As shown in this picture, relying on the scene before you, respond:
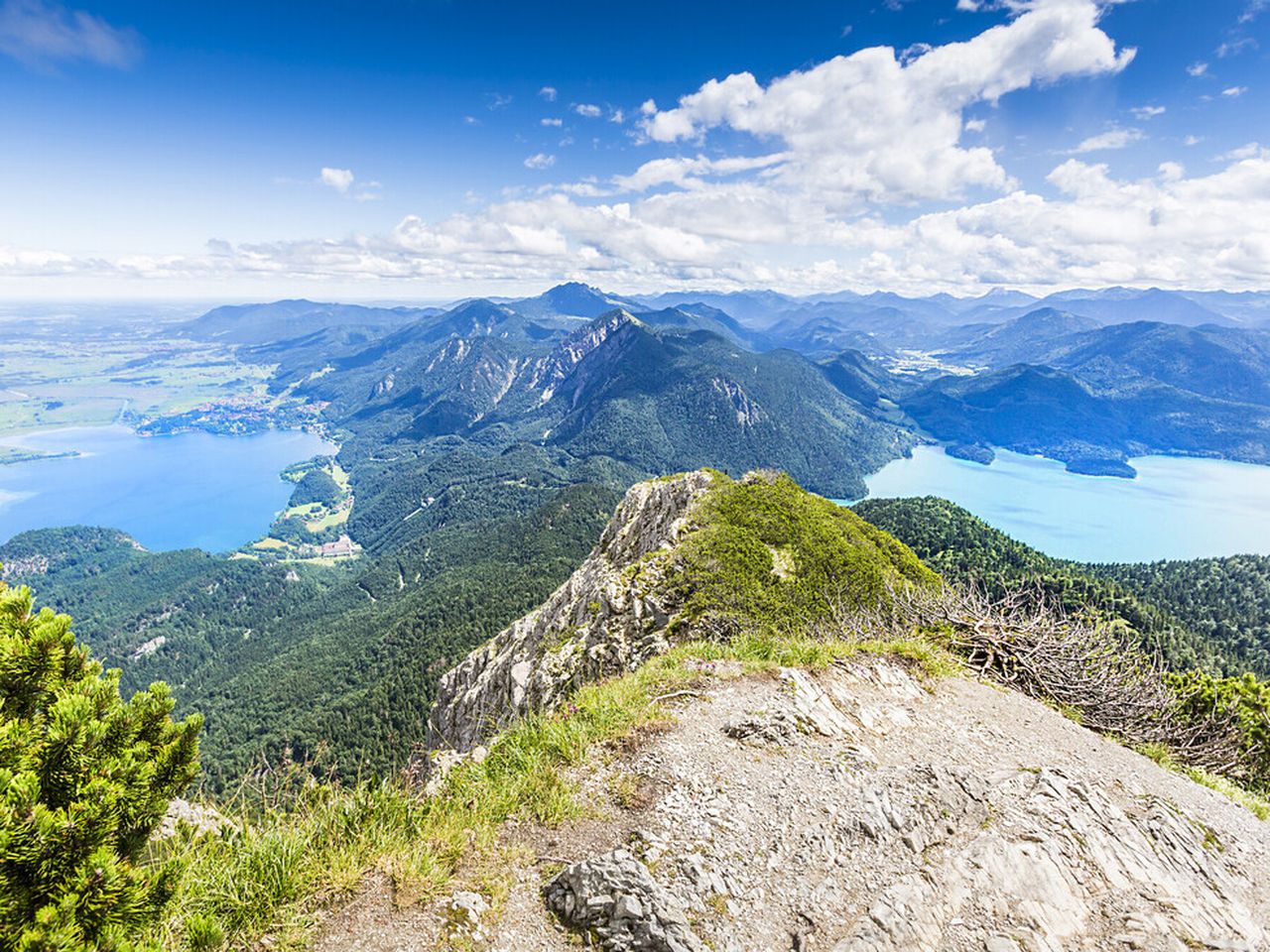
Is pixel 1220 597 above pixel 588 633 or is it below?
A: below

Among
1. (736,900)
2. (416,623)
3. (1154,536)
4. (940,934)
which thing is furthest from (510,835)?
(1154,536)

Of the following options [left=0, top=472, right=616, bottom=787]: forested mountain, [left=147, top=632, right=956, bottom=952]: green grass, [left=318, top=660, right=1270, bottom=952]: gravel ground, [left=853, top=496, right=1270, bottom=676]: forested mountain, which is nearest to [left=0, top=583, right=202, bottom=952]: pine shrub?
[left=147, top=632, right=956, bottom=952]: green grass

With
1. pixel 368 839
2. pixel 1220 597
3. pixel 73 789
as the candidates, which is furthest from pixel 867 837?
pixel 1220 597

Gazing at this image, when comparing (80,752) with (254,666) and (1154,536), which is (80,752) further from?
(1154,536)

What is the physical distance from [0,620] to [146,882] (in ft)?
7.70

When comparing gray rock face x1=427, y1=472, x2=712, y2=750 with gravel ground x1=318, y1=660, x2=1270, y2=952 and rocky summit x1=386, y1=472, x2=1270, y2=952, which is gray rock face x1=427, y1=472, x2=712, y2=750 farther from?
gravel ground x1=318, y1=660, x2=1270, y2=952

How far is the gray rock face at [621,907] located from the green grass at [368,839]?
80 cm

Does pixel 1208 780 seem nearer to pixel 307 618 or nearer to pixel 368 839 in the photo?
pixel 368 839

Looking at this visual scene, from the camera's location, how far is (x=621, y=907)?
527cm

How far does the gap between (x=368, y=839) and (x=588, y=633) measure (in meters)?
21.6

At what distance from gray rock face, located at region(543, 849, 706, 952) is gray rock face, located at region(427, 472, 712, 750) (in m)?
10.4

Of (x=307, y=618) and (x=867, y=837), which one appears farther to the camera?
(x=307, y=618)

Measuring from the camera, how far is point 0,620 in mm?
4352

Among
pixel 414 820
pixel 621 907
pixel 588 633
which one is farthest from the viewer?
pixel 588 633
